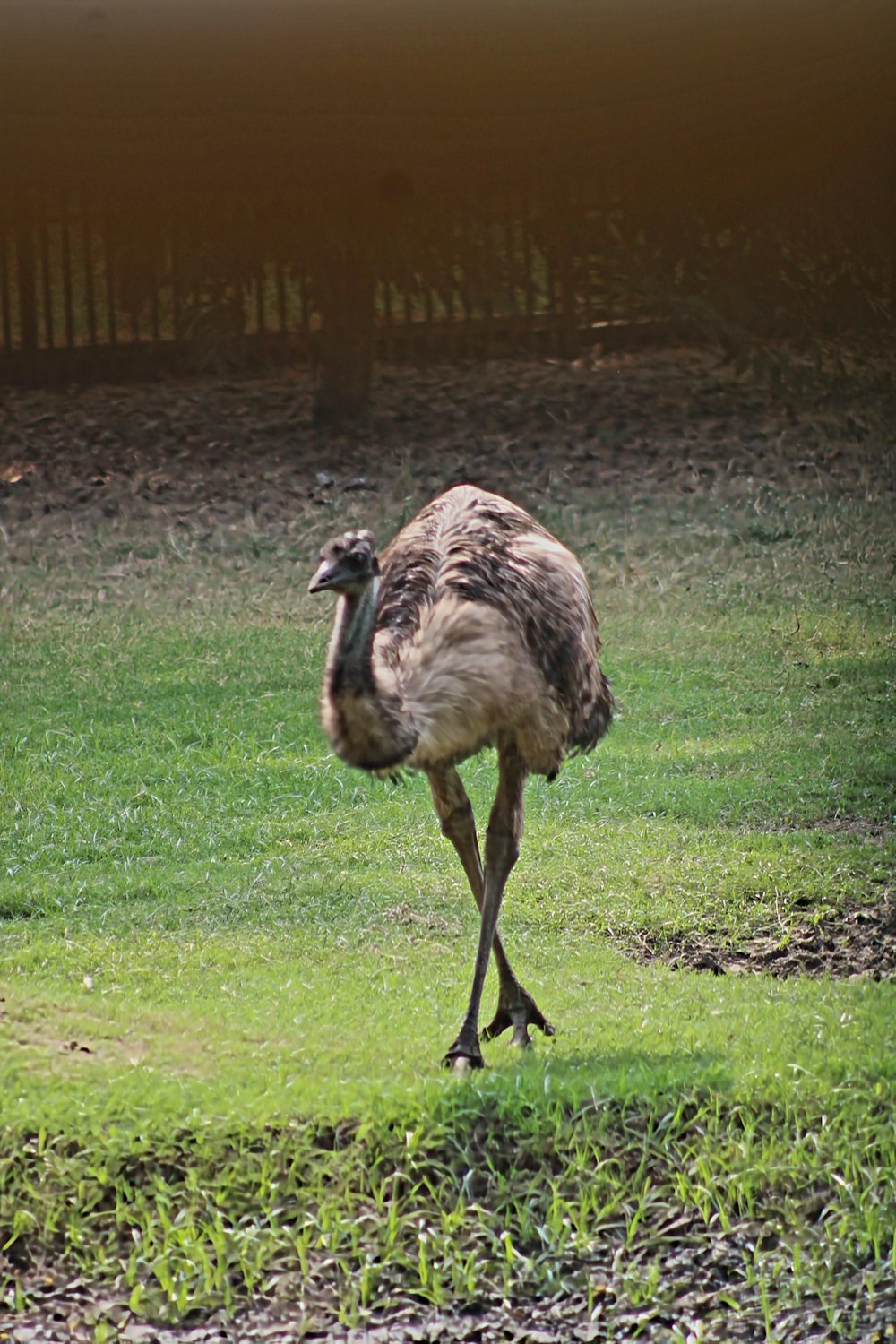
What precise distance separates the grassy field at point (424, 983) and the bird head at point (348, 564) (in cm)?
110

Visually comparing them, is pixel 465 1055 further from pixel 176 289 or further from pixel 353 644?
pixel 176 289

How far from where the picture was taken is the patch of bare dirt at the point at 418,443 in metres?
10.3

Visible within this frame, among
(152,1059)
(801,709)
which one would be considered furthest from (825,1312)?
(801,709)

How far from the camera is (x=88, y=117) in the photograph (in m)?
12.2

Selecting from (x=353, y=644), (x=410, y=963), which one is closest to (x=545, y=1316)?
(x=353, y=644)

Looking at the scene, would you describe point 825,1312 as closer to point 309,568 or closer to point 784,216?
point 309,568

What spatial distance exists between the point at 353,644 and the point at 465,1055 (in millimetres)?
1004

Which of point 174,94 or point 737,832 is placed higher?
point 174,94

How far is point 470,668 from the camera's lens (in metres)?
3.95

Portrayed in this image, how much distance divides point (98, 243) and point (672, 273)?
4275mm

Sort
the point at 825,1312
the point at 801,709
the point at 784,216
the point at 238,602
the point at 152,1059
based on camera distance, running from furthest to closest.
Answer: the point at 784,216, the point at 238,602, the point at 801,709, the point at 152,1059, the point at 825,1312

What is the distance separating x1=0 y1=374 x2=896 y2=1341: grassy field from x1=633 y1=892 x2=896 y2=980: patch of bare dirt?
0.11ft

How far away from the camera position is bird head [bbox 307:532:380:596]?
3576 mm

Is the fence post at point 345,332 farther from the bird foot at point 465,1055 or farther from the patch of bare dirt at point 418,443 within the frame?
the bird foot at point 465,1055
